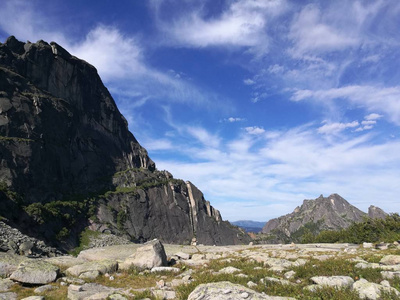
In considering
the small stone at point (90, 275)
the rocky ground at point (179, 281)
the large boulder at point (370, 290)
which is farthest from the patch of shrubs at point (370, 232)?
the small stone at point (90, 275)

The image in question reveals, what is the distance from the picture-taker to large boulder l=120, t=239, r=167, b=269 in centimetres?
2145

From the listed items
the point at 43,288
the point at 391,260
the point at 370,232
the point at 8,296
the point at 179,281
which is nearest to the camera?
the point at 8,296

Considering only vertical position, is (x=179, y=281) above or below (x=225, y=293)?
below

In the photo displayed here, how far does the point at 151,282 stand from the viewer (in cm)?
1728

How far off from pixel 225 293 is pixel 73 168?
12843 cm

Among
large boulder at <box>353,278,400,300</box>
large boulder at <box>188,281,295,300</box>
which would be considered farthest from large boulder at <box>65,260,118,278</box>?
large boulder at <box>353,278,400,300</box>

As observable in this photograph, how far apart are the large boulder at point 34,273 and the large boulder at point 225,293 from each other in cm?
1109

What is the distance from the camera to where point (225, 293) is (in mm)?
10414

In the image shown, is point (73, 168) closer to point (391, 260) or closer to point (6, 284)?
point (6, 284)

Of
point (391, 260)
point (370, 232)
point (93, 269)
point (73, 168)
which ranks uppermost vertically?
point (73, 168)

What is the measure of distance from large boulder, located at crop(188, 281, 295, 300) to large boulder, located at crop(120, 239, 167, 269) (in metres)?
11.8

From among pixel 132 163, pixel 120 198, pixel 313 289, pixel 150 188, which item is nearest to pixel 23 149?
pixel 120 198

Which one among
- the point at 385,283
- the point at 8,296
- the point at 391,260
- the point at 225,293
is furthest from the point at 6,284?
the point at 391,260

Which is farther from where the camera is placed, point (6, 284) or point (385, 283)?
point (6, 284)
